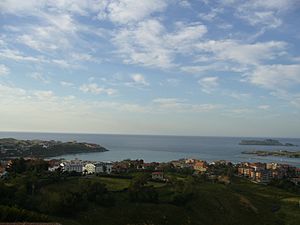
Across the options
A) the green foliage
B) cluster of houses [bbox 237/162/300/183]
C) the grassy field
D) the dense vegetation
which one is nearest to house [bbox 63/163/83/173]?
the dense vegetation

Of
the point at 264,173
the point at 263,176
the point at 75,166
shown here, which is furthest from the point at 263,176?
the point at 75,166

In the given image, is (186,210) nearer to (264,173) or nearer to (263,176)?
(263,176)

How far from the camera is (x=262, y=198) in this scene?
46.2 metres

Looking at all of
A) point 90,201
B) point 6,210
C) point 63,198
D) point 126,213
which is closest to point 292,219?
point 126,213

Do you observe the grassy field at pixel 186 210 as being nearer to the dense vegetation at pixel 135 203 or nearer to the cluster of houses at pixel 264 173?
the dense vegetation at pixel 135 203

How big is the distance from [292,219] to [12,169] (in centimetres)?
3733

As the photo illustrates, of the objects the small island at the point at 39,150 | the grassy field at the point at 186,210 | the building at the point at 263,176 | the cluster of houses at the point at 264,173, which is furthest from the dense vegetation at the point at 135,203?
the small island at the point at 39,150

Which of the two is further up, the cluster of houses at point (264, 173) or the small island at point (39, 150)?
the small island at point (39, 150)

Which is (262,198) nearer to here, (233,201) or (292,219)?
(233,201)

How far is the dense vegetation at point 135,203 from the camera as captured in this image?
29.3 metres

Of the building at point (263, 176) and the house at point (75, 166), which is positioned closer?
the house at point (75, 166)

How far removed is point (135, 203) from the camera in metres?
34.5

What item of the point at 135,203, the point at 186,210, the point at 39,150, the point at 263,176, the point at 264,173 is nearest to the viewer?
the point at 135,203

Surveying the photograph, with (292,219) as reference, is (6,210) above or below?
above
